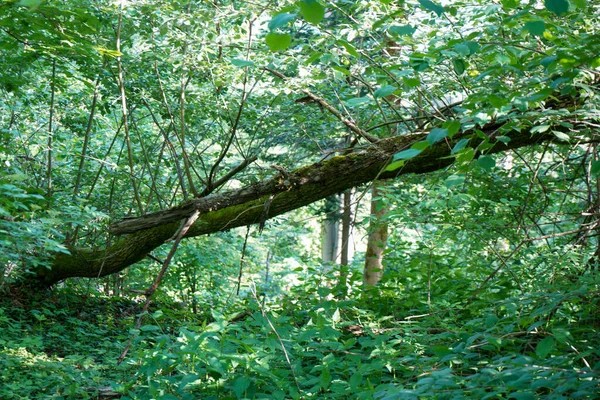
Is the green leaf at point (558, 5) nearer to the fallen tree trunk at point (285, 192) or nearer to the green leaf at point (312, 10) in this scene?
the green leaf at point (312, 10)

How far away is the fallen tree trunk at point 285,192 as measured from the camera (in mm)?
4230

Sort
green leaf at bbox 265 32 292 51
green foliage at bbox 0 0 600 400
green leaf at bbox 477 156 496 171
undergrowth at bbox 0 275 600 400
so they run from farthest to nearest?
green foliage at bbox 0 0 600 400 → undergrowth at bbox 0 275 600 400 → green leaf at bbox 477 156 496 171 → green leaf at bbox 265 32 292 51

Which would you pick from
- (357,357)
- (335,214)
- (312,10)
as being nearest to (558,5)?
(312,10)

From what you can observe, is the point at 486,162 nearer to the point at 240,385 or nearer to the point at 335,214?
the point at 240,385

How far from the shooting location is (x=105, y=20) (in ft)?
19.5

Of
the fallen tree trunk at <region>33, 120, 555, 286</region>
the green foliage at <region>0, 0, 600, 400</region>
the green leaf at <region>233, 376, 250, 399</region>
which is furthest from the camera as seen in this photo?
the fallen tree trunk at <region>33, 120, 555, 286</region>

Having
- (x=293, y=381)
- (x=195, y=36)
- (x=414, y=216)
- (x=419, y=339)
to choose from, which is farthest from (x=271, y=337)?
(x=195, y=36)

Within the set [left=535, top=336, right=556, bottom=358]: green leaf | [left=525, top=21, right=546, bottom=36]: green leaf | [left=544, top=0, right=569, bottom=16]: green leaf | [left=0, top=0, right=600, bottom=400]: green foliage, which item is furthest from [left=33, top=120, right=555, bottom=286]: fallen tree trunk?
[left=544, top=0, right=569, bottom=16]: green leaf

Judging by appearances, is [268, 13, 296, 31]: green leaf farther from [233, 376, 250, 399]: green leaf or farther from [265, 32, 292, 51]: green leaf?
[233, 376, 250, 399]: green leaf

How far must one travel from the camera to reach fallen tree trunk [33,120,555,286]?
4230 millimetres

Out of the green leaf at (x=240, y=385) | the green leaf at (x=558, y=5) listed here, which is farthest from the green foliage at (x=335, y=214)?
the green leaf at (x=240, y=385)

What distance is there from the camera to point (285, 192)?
15.1 feet

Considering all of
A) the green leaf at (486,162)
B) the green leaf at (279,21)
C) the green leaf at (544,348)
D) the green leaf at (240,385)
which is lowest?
the green leaf at (240,385)

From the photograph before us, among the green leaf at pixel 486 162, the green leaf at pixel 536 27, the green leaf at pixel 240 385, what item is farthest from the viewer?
the green leaf at pixel 240 385
